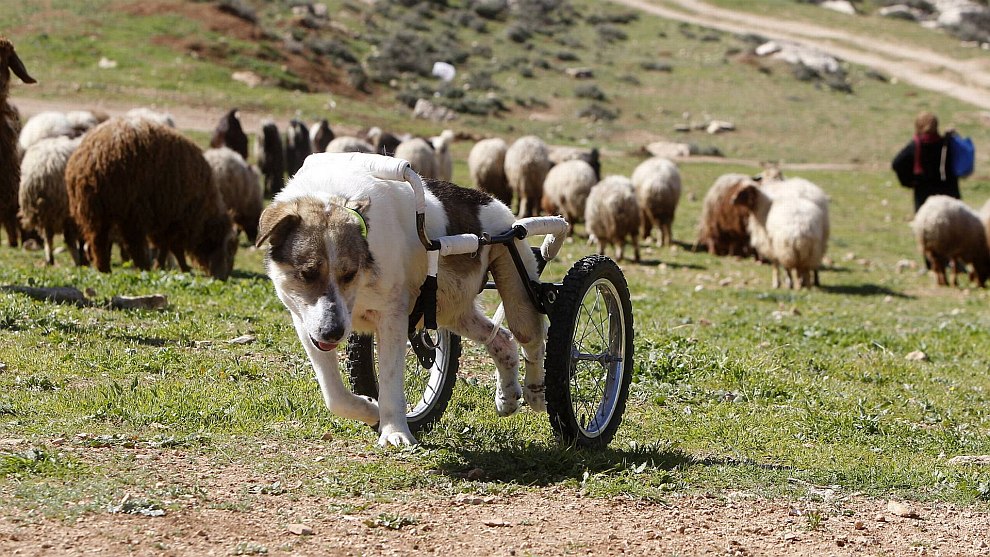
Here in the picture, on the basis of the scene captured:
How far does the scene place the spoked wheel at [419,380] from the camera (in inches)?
233

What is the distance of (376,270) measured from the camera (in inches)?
197

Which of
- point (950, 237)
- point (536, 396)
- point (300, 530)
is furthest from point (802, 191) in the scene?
point (300, 530)

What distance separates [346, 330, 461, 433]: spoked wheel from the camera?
19.4ft

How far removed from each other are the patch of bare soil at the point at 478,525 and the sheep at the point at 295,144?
2067cm

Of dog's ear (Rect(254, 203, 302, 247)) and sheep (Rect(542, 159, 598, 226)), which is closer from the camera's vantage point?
dog's ear (Rect(254, 203, 302, 247))

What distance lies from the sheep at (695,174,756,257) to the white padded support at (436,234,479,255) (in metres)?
14.8

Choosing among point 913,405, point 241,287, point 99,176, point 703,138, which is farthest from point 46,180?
point 703,138

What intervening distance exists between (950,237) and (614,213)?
5.40 meters

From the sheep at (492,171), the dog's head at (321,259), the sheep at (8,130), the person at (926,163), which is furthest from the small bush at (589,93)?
the dog's head at (321,259)

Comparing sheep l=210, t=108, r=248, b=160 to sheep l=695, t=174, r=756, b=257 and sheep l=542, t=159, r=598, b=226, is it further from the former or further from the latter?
sheep l=695, t=174, r=756, b=257

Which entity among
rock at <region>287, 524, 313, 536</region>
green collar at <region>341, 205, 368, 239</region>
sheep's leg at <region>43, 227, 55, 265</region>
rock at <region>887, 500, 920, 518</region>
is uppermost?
green collar at <region>341, 205, 368, 239</region>

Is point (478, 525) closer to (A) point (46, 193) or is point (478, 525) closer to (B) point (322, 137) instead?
(A) point (46, 193)

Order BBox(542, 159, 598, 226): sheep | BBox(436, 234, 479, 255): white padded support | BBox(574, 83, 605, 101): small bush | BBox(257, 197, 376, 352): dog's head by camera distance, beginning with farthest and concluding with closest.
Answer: BBox(574, 83, 605, 101): small bush < BBox(542, 159, 598, 226): sheep < BBox(436, 234, 479, 255): white padded support < BBox(257, 197, 376, 352): dog's head

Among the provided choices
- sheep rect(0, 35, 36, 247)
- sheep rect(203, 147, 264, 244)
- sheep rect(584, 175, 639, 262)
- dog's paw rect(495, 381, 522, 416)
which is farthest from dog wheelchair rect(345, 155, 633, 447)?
sheep rect(584, 175, 639, 262)
